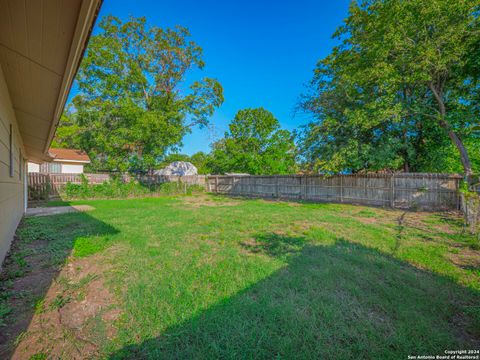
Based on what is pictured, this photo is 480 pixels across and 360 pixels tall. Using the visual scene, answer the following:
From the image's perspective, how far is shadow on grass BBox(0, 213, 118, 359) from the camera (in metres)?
1.83

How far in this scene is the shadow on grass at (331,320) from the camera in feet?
4.89

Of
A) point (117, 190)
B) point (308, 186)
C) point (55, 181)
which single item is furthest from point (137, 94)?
point (308, 186)

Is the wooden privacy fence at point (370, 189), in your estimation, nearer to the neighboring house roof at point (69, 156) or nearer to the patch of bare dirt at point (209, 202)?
the patch of bare dirt at point (209, 202)

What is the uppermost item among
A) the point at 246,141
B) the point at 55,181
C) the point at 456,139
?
the point at 246,141

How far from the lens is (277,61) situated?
1551 centimetres

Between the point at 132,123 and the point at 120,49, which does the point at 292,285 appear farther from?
the point at 120,49

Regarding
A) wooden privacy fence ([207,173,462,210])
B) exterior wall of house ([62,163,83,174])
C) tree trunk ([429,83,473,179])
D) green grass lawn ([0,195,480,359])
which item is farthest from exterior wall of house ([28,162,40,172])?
tree trunk ([429,83,473,179])

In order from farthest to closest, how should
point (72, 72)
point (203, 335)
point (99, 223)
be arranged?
point (99, 223) → point (72, 72) → point (203, 335)

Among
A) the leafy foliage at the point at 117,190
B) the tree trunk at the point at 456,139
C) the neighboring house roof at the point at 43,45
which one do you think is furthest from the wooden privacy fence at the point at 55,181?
the tree trunk at the point at 456,139

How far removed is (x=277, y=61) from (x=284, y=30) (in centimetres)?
360

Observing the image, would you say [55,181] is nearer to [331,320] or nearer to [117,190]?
[117,190]

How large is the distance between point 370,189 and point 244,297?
31.7 feet

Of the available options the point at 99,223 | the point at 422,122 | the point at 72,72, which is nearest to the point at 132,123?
the point at 99,223

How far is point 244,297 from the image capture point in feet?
6.98
